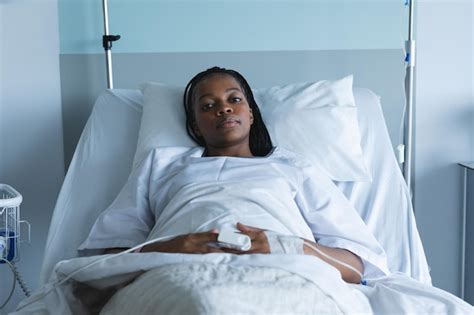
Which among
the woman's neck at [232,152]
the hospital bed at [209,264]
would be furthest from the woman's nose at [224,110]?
the hospital bed at [209,264]

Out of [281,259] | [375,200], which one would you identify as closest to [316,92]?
[375,200]

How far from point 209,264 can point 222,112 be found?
72 cm

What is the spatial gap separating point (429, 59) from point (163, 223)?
1.49m

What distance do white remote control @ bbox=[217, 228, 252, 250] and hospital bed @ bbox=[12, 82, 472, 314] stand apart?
0.10 meters

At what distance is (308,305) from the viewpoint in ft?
4.36

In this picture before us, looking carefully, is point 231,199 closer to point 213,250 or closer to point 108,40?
point 213,250

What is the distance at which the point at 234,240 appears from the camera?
1545mm

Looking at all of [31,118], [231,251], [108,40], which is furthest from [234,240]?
[31,118]

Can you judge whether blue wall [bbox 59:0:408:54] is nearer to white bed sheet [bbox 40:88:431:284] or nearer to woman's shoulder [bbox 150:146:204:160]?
white bed sheet [bbox 40:88:431:284]

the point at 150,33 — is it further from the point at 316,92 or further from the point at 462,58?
the point at 462,58

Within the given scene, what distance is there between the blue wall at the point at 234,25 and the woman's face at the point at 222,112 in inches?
25.8

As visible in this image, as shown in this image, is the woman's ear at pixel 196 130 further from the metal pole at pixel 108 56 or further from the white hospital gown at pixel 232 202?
the metal pole at pixel 108 56

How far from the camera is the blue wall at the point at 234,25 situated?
8.88ft

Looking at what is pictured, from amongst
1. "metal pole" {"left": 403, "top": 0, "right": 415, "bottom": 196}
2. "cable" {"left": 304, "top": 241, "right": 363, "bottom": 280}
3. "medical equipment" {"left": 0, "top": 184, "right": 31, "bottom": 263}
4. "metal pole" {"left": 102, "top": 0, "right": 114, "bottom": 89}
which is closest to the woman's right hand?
Answer: "cable" {"left": 304, "top": 241, "right": 363, "bottom": 280}
